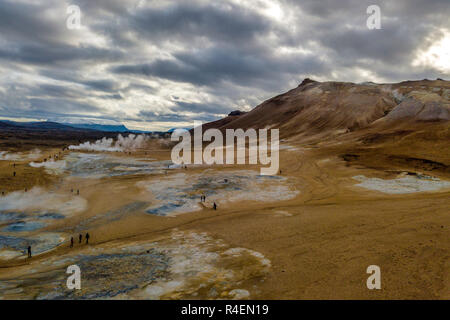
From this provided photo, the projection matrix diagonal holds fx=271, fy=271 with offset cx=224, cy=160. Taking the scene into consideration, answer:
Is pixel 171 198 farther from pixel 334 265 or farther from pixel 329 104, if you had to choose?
pixel 329 104

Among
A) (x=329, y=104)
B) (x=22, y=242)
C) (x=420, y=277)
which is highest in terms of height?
(x=329, y=104)

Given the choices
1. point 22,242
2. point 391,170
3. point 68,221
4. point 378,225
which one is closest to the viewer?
point 378,225

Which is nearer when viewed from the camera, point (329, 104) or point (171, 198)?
point (171, 198)

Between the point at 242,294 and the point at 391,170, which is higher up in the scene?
the point at 391,170

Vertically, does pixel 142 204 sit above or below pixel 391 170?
below

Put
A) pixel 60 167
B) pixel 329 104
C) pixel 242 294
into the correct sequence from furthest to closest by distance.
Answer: pixel 329 104 < pixel 60 167 < pixel 242 294

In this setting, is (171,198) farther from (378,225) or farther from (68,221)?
(378,225)

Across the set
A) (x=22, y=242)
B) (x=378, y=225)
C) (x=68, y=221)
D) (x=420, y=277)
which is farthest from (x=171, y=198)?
(x=420, y=277)
